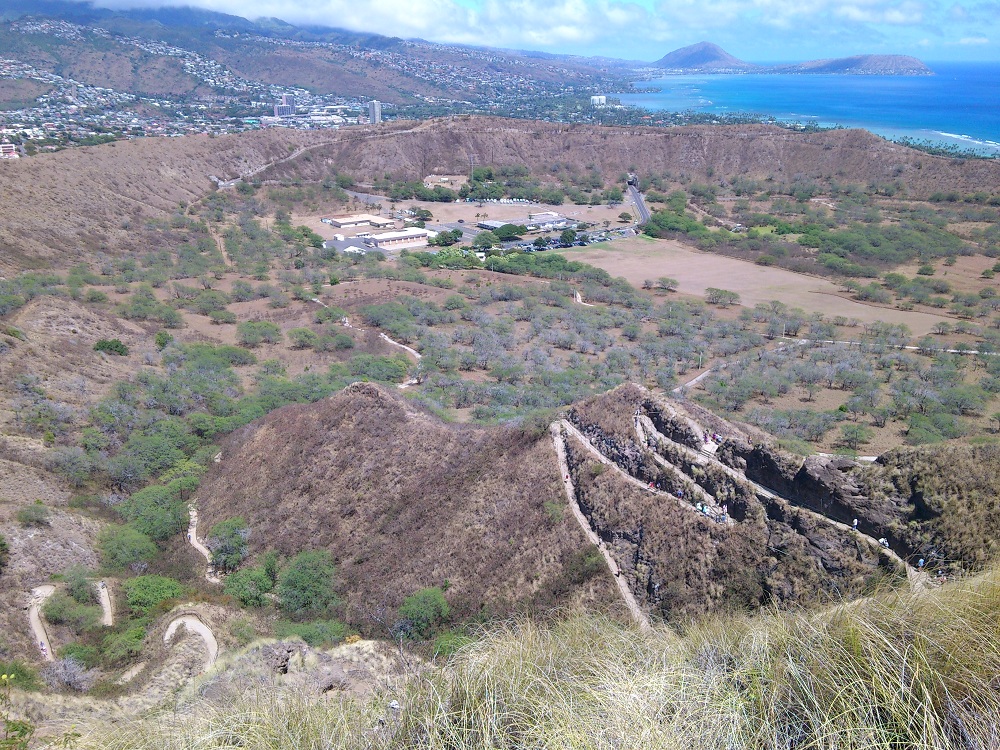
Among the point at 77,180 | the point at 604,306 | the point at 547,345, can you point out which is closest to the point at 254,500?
the point at 547,345

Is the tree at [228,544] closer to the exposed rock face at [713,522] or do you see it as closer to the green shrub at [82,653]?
the green shrub at [82,653]

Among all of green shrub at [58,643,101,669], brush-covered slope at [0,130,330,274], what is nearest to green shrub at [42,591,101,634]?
green shrub at [58,643,101,669]

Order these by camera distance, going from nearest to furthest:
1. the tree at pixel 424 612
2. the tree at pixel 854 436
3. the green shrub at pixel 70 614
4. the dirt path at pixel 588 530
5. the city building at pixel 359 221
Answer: the dirt path at pixel 588 530, the tree at pixel 424 612, the green shrub at pixel 70 614, the tree at pixel 854 436, the city building at pixel 359 221

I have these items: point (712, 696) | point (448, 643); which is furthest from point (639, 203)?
point (712, 696)

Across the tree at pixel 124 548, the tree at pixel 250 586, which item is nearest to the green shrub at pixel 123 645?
the tree at pixel 250 586

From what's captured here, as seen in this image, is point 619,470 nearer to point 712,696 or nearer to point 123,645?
point 712,696

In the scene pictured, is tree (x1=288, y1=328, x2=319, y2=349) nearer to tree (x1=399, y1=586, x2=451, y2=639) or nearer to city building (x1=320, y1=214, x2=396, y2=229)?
tree (x1=399, y1=586, x2=451, y2=639)
